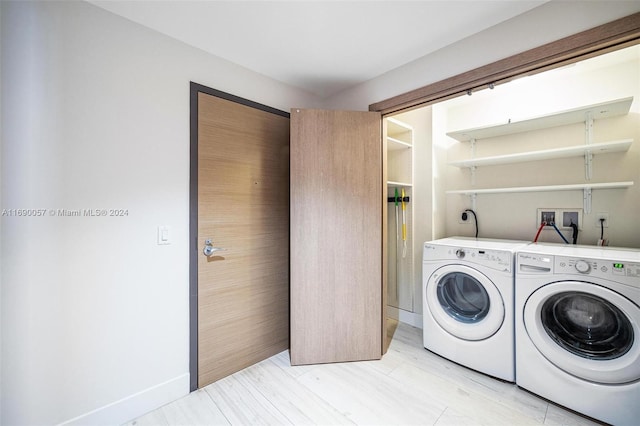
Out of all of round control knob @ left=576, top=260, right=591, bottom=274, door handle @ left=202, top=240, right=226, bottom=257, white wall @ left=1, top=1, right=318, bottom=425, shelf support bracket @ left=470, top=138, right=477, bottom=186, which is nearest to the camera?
white wall @ left=1, top=1, right=318, bottom=425

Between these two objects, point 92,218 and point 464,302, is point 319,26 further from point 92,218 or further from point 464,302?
point 464,302

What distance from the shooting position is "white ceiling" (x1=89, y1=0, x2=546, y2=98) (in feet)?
4.48

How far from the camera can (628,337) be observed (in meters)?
1.39

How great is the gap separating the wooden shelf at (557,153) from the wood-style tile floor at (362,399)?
1.75m

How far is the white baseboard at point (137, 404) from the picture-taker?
1.34 metres

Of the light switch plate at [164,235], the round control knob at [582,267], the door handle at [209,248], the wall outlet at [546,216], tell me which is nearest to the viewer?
the round control knob at [582,267]

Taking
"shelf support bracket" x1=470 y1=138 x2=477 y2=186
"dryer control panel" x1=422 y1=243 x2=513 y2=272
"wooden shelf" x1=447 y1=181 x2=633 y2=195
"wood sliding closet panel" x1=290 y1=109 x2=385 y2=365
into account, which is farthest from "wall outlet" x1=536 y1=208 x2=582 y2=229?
"wood sliding closet panel" x1=290 y1=109 x2=385 y2=365

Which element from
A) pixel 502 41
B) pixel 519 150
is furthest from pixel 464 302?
pixel 502 41

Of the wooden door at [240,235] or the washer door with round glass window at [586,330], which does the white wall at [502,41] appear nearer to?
the wooden door at [240,235]

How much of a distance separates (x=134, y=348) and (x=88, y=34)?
174 centimetres

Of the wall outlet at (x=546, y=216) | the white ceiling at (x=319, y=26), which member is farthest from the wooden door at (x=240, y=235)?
the wall outlet at (x=546, y=216)

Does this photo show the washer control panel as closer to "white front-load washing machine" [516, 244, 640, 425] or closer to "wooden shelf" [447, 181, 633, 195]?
"white front-load washing machine" [516, 244, 640, 425]

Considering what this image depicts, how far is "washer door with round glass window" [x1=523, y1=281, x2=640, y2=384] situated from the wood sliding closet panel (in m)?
1.03

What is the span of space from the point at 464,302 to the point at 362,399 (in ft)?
3.62
